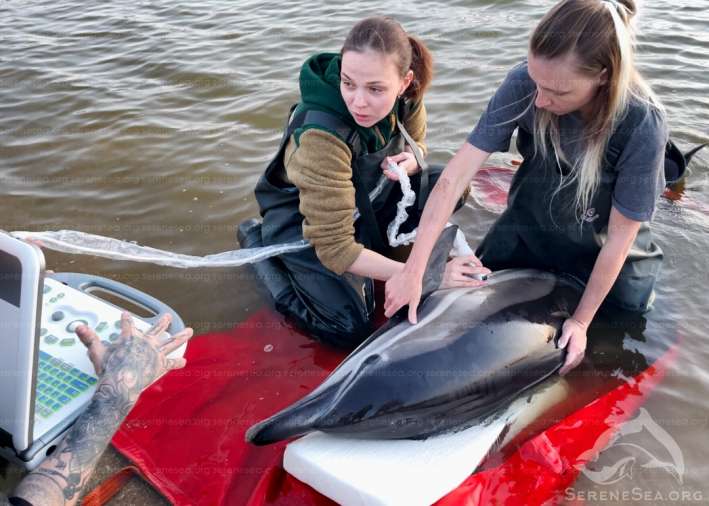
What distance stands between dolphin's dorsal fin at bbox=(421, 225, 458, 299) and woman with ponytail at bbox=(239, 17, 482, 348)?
6 cm

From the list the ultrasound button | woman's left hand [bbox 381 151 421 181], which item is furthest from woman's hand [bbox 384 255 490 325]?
the ultrasound button

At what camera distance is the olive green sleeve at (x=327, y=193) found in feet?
10.4

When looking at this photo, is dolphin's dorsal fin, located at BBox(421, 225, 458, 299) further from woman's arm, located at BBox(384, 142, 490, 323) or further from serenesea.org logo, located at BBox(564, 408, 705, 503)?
serenesea.org logo, located at BBox(564, 408, 705, 503)

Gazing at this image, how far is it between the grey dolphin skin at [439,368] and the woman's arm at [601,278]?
0.06m

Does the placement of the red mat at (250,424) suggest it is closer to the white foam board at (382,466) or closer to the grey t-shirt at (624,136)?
the white foam board at (382,466)

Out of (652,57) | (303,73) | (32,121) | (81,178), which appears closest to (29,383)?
(303,73)

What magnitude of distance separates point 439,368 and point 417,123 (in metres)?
1.79

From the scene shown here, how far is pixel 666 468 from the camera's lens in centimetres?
297

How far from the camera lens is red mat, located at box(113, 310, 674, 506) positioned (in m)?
2.76

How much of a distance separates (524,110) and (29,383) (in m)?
2.38

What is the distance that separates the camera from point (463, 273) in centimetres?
316

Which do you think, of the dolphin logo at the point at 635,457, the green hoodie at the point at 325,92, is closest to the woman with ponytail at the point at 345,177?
the green hoodie at the point at 325,92

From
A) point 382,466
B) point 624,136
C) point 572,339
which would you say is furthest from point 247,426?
point 624,136

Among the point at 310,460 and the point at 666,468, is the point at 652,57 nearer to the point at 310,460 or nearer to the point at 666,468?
the point at 666,468
